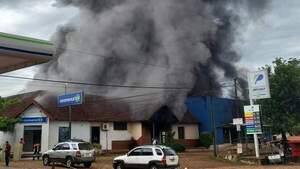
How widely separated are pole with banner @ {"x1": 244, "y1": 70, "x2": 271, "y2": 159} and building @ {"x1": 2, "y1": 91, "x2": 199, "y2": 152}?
670 inches

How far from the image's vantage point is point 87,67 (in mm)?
68062

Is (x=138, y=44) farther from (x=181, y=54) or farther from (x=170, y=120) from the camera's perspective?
(x=170, y=120)

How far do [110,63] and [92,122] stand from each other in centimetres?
2616

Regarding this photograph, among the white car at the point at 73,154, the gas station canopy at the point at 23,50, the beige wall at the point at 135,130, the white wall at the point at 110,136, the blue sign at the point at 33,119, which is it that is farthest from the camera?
the beige wall at the point at 135,130

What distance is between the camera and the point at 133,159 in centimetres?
2359

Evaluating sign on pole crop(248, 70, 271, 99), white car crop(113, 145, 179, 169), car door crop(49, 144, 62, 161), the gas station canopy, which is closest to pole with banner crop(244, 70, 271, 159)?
sign on pole crop(248, 70, 271, 99)

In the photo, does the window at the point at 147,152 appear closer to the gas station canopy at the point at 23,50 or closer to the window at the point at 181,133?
the gas station canopy at the point at 23,50

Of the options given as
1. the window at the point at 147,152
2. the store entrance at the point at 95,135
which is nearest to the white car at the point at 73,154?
the window at the point at 147,152

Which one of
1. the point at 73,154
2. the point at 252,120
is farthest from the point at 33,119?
the point at 252,120

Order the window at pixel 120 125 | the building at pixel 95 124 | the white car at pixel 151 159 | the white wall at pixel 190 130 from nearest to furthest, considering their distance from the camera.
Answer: the white car at pixel 151 159
the building at pixel 95 124
the window at pixel 120 125
the white wall at pixel 190 130

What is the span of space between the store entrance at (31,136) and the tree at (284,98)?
920 inches

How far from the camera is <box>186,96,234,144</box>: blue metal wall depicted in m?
56.0

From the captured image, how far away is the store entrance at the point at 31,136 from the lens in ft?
133

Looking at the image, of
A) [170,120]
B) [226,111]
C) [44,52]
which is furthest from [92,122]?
[44,52]
